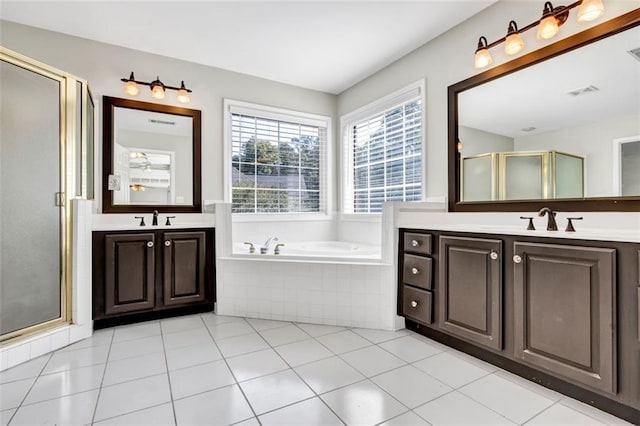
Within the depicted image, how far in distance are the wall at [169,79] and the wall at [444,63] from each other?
1.29m

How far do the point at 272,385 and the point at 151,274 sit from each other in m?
1.61

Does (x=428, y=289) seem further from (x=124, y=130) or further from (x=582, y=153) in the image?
(x=124, y=130)

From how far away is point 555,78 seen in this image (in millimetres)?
1926

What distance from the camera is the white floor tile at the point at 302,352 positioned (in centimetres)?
194

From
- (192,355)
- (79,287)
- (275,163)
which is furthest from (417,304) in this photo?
(79,287)

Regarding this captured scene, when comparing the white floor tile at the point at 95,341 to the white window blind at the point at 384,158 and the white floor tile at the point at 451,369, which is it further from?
the white window blind at the point at 384,158

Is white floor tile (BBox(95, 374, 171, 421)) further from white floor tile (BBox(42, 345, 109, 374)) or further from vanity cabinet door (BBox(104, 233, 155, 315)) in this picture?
vanity cabinet door (BBox(104, 233, 155, 315))

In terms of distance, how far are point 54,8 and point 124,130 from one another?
3.17ft

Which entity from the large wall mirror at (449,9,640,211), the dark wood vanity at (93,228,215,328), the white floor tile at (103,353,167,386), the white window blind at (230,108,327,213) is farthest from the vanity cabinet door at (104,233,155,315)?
the large wall mirror at (449,9,640,211)

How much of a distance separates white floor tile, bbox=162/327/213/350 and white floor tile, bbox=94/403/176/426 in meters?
0.74

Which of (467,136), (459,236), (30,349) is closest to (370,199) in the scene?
(467,136)

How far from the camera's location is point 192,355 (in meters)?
2.02

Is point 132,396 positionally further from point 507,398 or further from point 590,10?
point 590,10

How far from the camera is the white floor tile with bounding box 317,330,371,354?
6.95 feet
